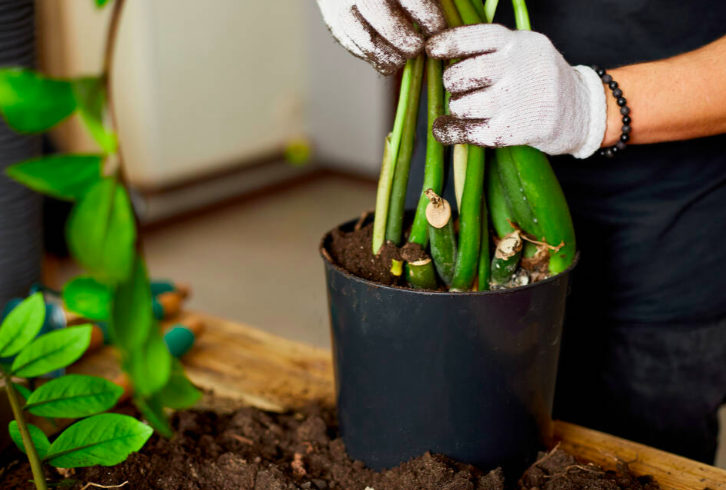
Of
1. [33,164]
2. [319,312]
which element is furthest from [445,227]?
[319,312]

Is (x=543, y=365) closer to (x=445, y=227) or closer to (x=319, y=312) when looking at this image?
(x=445, y=227)

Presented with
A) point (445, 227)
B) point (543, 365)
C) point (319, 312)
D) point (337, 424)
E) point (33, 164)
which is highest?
point (33, 164)

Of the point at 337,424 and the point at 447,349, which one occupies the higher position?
the point at 447,349

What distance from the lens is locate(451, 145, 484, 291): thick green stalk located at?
0.62m

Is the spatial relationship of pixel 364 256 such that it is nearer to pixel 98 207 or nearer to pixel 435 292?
pixel 435 292

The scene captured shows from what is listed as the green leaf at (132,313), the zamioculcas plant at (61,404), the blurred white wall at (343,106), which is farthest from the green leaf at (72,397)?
the blurred white wall at (343,106)

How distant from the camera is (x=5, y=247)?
0.90m

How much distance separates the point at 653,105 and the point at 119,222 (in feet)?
1.69

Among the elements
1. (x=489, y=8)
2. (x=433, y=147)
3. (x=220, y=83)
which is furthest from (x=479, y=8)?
(x=220, y=83)

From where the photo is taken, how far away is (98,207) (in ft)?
1.35

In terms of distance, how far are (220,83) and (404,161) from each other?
2.76 m

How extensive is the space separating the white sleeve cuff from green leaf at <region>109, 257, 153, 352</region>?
44 cm

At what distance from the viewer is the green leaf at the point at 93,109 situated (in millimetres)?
398

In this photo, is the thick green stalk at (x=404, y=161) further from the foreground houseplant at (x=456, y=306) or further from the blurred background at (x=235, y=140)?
the blurred background at (x=235, y=140)
